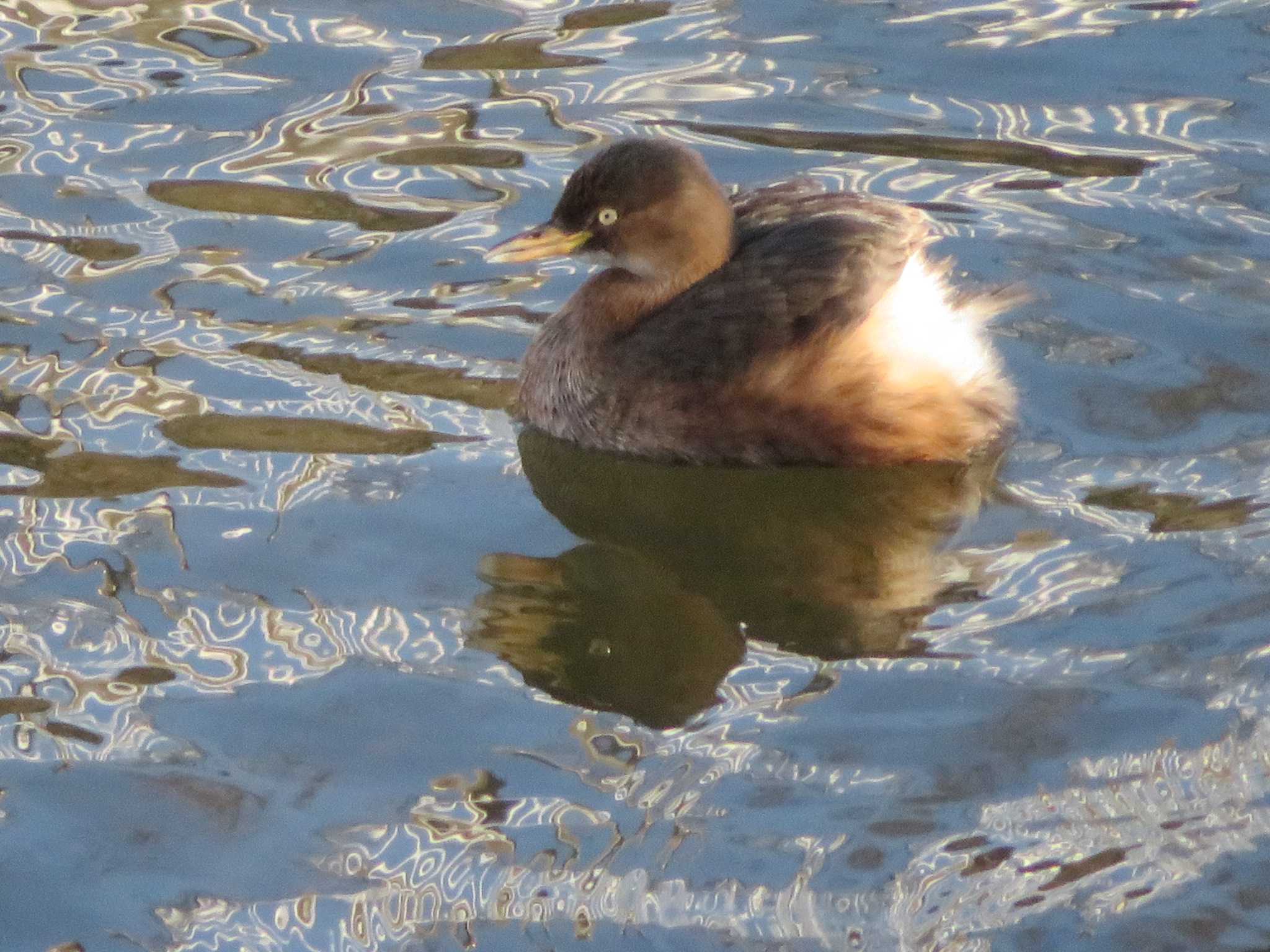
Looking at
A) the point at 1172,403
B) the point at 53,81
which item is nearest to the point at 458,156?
the point at 53,81

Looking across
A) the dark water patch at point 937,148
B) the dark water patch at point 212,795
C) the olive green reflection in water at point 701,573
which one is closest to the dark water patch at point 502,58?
the dark water patch at point 937,148

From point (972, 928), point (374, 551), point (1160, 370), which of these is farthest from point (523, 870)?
point (1160, 370)

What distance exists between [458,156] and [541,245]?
5.71 ft

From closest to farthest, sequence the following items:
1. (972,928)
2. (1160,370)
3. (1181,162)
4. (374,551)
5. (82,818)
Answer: (972,928), (82,818), (374,551), (1160,370), (1181,162)

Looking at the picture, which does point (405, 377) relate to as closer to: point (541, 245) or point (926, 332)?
point (541, 245)

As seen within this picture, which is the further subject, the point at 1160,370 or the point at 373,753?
the point at 1160,370

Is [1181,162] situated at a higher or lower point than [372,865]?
higher

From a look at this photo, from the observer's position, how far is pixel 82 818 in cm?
429

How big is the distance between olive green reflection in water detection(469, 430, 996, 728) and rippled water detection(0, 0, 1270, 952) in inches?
0.7

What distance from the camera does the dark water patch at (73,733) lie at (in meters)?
4.55

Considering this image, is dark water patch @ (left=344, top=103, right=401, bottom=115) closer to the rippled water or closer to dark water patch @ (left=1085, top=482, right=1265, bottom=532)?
the rippled water

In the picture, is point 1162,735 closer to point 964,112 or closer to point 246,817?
point 246,817

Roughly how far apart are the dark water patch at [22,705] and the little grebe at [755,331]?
6.11 feet

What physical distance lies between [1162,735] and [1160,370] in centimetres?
188
